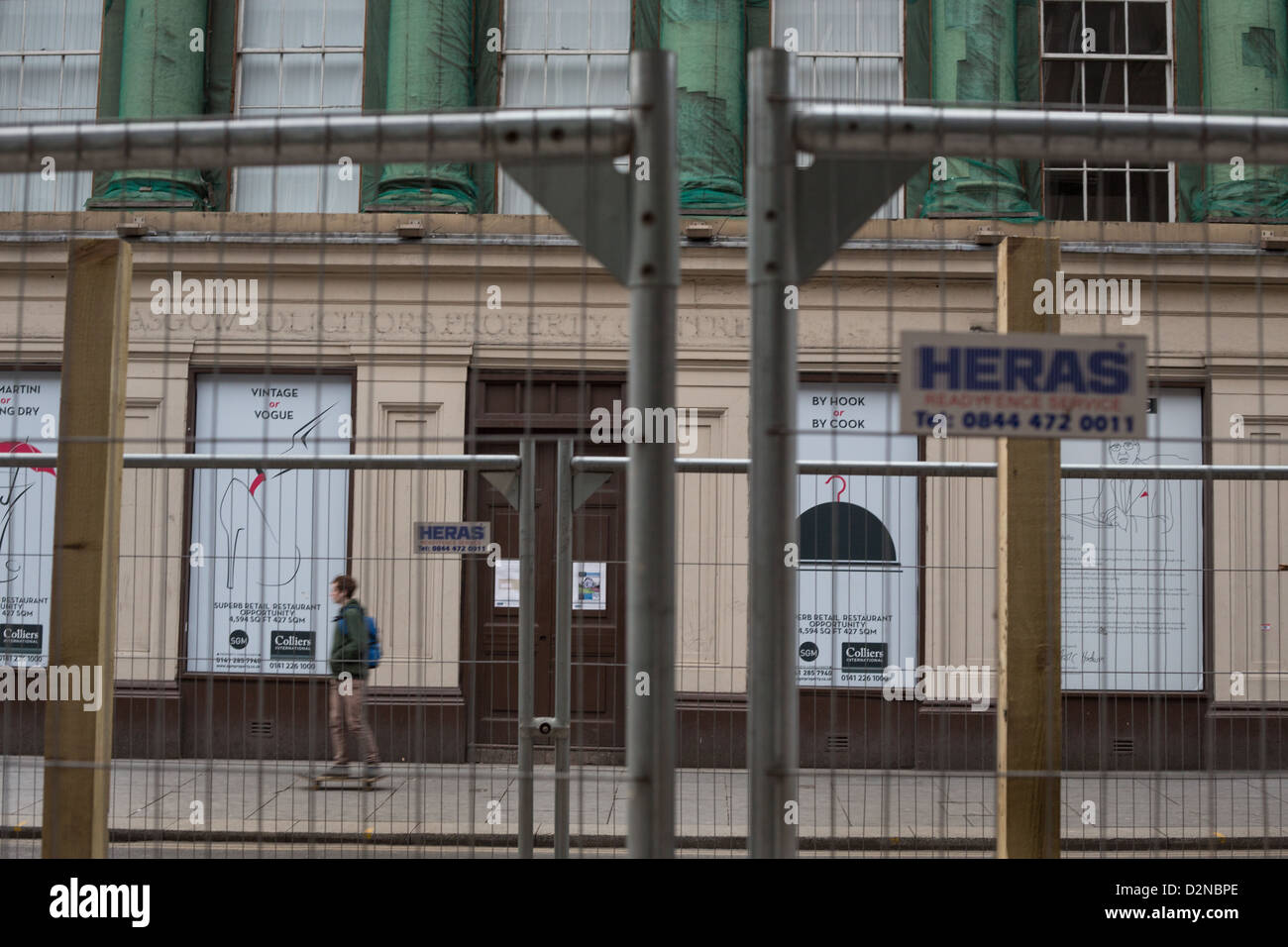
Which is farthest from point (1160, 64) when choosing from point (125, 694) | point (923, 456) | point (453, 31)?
point (125, 694)

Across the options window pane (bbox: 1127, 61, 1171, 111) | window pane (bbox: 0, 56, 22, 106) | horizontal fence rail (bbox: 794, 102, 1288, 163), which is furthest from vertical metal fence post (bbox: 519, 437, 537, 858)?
window pane (bbox: 0, 56, 22, 106)

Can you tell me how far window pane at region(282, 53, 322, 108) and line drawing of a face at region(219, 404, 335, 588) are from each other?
994 cm

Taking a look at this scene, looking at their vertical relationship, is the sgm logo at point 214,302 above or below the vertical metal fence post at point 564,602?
above

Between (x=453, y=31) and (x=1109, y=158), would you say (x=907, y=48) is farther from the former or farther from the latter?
(x=1109, y=158)

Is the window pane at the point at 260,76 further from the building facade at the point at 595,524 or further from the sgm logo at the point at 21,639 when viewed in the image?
the sgm logo at the point at 21,639

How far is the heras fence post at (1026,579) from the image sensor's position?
389 cm

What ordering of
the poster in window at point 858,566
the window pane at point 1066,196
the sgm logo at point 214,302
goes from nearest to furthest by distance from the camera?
the sgm logo at point 214,302, the poster in window at point 858,566, the window pane at point 1066,196

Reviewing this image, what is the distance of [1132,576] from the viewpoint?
526 cm

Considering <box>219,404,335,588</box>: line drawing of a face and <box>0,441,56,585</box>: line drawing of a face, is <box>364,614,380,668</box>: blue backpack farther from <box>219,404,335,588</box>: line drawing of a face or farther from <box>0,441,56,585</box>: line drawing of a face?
<box>0,441,56,585</box>: line drawing of a face

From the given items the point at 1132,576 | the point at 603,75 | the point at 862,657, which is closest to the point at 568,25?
the point at 603,75

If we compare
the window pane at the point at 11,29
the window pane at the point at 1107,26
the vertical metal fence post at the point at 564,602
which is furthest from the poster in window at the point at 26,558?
the window pane at the point at 1107,26

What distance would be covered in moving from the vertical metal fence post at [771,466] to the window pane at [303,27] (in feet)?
41.8

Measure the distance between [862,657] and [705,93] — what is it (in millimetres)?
9618
